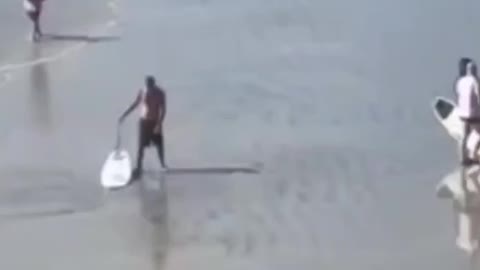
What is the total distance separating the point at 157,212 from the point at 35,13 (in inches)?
356

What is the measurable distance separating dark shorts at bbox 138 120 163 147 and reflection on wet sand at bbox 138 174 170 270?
0.45m

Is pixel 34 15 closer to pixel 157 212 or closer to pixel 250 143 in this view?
pixel 250 143

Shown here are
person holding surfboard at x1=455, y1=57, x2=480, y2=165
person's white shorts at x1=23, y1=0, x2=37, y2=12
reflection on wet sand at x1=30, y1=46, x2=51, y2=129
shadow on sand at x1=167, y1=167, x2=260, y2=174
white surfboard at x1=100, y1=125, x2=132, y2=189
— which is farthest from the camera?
person's white shorts at x1=23, y1=0, x2=37, y2=12

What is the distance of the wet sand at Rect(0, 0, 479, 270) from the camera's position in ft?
55.2

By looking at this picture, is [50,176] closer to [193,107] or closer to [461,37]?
[193,107]

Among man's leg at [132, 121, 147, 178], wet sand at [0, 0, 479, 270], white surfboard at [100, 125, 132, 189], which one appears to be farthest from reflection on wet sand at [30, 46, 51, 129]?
man's leg at [132, 121, 147, 178]

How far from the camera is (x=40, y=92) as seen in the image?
77.3 feet

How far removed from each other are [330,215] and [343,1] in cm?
1252

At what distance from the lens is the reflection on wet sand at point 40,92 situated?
22.1 meters

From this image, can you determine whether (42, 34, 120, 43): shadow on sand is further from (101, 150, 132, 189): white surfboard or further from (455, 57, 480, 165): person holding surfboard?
(455, 57, 480, 165): person holding surfboard

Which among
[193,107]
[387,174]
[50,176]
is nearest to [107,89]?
[193,107]

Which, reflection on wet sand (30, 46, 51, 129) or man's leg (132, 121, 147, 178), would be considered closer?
man's leg (132, 121, 147, 178)

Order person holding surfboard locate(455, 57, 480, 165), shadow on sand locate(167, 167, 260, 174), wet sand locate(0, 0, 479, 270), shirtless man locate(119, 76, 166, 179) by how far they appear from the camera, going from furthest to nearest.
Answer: shadow on sand locate(167, 167, 260, 174) < shirtless man locate(119, 76, 166, 179) < person holding surfboard locate(455, 57, 480, 165) < wet sand locate(0, 0, 479, 270)

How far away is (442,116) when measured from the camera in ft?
67.6
